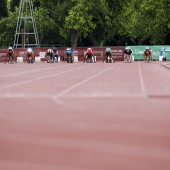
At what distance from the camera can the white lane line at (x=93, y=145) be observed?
4.77 metres

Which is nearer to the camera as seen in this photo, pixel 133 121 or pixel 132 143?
pixel 132 143

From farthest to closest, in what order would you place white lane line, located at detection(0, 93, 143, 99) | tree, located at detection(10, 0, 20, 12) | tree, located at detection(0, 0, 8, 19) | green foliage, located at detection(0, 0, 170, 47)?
tree, located at detection(10, 0, 20, 12) → tree, located at detection(0, 0, 8, 19) → green foliage, located at detection(0, 0, 170, 47) → white lane line, located at detection(0, 93, 143, 99)

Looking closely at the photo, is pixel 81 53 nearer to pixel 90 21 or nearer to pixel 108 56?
pixel 108 56

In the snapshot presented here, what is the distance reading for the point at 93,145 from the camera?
5.15m

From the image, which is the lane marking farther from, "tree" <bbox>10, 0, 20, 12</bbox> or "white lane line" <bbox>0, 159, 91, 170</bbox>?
"tree" <bbox>10, 0, 20, 12</bbox>

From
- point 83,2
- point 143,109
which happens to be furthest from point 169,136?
point 83,2

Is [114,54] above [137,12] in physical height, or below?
below

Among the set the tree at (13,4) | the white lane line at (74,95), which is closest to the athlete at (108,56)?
the white lane line at (74,95)

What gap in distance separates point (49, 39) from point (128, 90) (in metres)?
56.9

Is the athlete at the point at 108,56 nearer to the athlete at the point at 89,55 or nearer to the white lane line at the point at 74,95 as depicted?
the athlete at the point at 89,55

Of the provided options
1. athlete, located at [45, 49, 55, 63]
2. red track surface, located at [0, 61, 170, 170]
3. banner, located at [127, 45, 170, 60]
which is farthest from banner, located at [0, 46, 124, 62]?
red track surface, located at [0, 61, 170, 170]

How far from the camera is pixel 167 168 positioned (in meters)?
4.19

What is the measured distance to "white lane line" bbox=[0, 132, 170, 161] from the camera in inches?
188

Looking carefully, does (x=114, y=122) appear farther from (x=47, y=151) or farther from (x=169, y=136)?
(x=47, y=151)
